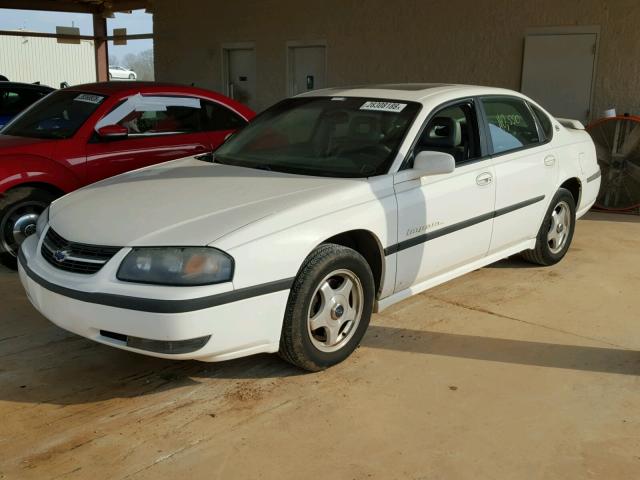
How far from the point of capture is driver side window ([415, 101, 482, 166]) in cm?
428

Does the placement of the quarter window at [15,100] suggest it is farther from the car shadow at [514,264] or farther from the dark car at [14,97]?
the car shadow at [514,264]

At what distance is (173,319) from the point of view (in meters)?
2.97

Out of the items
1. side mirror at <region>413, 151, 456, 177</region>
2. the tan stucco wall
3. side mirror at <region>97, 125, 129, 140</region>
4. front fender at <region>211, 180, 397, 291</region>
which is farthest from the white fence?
front fender at <region>211, 180, 397, 291</region>

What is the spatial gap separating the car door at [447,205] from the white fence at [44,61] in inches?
1296

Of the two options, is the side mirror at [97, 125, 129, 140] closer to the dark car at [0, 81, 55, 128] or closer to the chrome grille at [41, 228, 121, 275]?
the chrome grille at [41, 228, 121, 275]

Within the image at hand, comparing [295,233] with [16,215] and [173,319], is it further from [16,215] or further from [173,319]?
[16,215]

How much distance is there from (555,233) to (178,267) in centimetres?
364

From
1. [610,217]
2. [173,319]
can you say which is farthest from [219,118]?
[610,217]

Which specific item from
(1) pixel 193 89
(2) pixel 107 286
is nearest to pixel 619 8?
(1) pixel 193 89

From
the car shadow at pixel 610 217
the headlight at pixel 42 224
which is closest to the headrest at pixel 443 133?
the headlight at pixel 42 224

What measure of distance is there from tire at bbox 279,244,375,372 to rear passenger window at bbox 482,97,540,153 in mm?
1657

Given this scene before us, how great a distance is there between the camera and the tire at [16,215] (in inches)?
207

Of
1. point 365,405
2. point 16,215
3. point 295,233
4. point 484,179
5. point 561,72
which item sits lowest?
point 365,405

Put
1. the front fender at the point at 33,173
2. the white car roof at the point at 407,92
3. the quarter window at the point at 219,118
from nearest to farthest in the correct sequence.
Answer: the white car roof at the point at 407,92 → the front fender at the point at 33,173 → the quarter window at the point at 219,118
